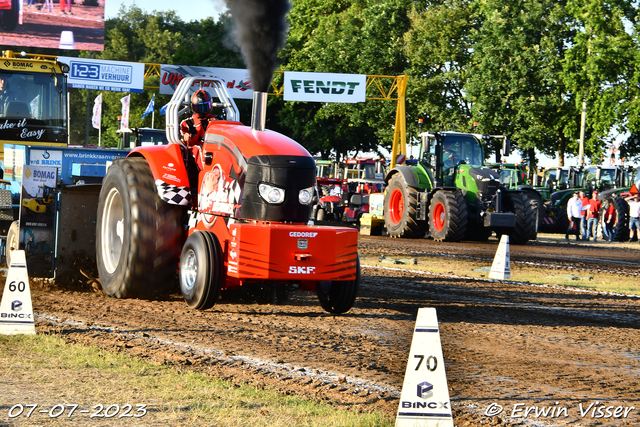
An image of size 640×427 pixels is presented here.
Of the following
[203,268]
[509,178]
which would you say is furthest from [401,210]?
[203,268]

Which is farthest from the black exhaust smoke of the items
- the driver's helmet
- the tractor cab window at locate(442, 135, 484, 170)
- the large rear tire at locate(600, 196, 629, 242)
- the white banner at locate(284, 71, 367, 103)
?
the white banner at locate(284, 71, 367, 103)

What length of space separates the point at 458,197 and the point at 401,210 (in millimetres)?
3302

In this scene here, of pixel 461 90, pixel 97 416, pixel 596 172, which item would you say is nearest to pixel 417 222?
pixel 596 172

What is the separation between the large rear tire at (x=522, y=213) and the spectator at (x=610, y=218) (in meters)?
6.67

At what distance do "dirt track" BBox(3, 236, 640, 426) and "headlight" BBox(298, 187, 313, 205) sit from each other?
1173 mm

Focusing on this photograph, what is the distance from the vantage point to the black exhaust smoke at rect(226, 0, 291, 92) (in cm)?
829

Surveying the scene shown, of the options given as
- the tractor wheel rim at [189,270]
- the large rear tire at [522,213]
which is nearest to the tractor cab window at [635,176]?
the large rear tire at [522,213]

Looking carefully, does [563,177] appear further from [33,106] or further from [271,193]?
[271,193]

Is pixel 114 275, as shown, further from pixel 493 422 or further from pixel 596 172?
pixel 596 172

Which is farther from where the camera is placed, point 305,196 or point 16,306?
point 305,196

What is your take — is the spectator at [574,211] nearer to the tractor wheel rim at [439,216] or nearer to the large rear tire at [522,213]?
the large rear tire at [522,213]

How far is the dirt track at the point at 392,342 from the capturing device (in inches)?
219

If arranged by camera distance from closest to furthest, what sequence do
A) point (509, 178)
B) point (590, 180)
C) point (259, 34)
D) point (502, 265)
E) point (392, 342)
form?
1. point (392, 342)
2. point (259, 34)
3. point (502, 265)
4. point (509, 178)
5. point (590, 180)

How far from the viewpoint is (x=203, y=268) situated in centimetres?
780
